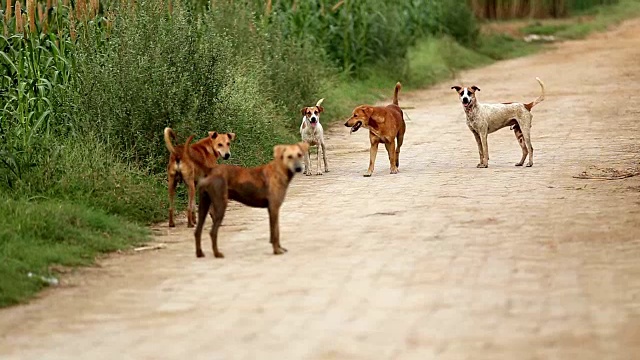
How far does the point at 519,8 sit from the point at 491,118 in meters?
25.1

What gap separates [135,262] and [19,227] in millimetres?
982

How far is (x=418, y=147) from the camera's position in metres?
16.8

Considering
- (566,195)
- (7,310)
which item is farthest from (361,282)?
(566,195)

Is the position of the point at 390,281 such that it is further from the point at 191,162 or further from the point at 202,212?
the point at 191,162

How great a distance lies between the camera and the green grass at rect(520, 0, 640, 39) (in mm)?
35781

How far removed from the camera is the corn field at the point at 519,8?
3856 cm

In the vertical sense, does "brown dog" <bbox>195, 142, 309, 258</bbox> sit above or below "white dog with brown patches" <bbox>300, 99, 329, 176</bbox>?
above

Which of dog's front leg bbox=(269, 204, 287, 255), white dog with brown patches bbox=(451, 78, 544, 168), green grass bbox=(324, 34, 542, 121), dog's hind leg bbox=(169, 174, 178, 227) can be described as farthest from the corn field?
dog's front leg bbox=(269, 204, 287, 255)

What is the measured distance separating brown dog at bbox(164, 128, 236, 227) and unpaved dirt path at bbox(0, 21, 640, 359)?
277 millimetres

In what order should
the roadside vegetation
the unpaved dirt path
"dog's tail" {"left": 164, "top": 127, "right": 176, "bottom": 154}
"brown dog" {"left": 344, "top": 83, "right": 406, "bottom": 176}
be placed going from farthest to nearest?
"brown dog" {"left": 344, "top": 83, "right": 406, "bottom": 176} → "dog's tail" {"left": 164, "top": 127, "right": 176, "bottom": 154} → the roadside vegetation → the unpaved dirt path

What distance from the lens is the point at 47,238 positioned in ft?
33.8

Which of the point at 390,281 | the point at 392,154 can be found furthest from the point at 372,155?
the point at 390,281

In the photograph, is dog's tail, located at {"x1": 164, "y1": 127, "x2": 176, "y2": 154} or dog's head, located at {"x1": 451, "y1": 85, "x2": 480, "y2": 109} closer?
dog's tail, located at {"x1": 164, "y1": 127, "x2": 176, "y2": 154}

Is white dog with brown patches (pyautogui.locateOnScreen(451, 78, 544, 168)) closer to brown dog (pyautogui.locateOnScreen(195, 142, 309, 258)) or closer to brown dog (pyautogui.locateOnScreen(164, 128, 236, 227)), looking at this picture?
brown dog (pyautogui.locateOnScreen(164, 128, 236, 227))
